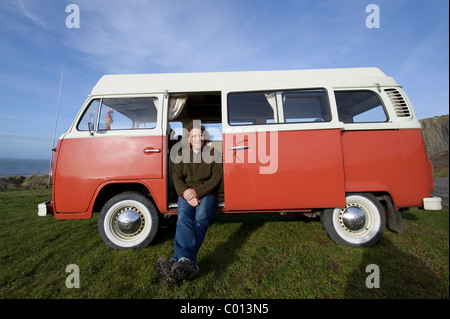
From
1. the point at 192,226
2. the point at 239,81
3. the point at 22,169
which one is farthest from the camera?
the point at 22,169

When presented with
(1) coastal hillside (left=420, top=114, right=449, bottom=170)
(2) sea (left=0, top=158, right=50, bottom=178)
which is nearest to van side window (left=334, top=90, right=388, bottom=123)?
(2) sea (left=0, top=158, right=50, bottom=178)

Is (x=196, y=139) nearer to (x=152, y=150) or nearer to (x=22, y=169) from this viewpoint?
(x=152, y=150)

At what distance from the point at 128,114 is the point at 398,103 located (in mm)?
4170

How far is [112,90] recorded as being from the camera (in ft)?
10.00

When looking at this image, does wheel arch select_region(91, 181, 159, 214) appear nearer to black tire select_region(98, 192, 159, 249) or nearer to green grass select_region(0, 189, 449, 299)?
black tire select_region(98, 192, 159, 249)

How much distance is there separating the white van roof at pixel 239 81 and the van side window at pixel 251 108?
0.12 metres

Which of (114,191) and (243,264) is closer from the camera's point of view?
(243,264)

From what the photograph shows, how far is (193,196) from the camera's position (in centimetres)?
273

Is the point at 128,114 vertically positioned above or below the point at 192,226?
above

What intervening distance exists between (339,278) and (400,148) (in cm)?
202

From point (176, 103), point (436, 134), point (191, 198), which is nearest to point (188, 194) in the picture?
point (191, 198)

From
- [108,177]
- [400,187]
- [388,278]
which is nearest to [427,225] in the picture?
[400,187]

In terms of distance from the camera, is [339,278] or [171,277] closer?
[171,277]
